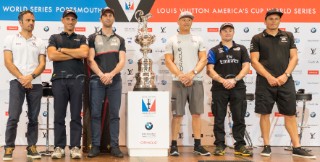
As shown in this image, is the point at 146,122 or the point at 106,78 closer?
the point at 106,78

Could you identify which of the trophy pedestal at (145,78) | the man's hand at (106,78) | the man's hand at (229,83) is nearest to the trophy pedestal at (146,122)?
the trophy pedestal at (145,78)

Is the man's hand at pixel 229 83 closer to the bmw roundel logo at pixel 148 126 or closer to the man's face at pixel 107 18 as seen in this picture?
the bmw roundel logo at pixel 148 126

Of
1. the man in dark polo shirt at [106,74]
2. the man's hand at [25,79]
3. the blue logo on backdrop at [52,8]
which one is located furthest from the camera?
the blue logo on backdrop at [52,8]

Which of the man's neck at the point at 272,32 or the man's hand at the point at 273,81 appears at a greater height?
the man's neck at the point at 272,32

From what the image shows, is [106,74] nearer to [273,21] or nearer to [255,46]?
[255,46]

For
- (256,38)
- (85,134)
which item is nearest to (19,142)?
(85,134)

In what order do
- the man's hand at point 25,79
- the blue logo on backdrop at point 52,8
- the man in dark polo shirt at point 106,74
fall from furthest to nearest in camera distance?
the blue logo on backdrop at point 52,8
the man in dark polo shirt at point 106,74
the man's hand at point 25,79

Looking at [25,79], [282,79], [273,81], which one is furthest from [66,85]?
[282,79]

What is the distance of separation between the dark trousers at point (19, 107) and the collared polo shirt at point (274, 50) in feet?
8.96

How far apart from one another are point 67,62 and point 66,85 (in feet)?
0.89

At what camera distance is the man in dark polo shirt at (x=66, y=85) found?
502 cm

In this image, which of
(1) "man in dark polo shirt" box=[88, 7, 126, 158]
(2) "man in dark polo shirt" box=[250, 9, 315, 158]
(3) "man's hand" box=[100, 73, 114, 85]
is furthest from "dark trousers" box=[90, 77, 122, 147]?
(2) "man in dark polo shirt" box=[250, 9, 315, 158]

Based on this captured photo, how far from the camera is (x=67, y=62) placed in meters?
5.07

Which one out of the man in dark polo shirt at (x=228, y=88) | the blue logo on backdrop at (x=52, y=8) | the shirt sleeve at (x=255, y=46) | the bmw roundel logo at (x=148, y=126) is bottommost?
the bmw roundel logo at (x=148, y=126)
